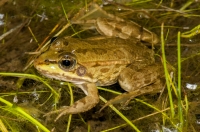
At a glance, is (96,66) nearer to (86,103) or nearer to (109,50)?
(109,50)

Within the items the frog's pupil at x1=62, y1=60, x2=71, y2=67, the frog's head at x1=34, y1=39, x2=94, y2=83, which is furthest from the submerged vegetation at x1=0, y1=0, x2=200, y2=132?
the frog's pupil at x1=62, y1=60, x2=71, y2=67

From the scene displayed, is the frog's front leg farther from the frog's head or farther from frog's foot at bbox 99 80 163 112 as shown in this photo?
the frog's head

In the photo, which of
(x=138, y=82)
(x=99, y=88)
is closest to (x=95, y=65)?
(x=99, y=88)

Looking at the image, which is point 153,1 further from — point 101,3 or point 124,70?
point 124,70

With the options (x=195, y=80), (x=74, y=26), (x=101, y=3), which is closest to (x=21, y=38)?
(x=74, y=26)

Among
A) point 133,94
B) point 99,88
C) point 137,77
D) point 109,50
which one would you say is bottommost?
point 99,88

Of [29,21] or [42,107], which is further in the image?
[29,21]
